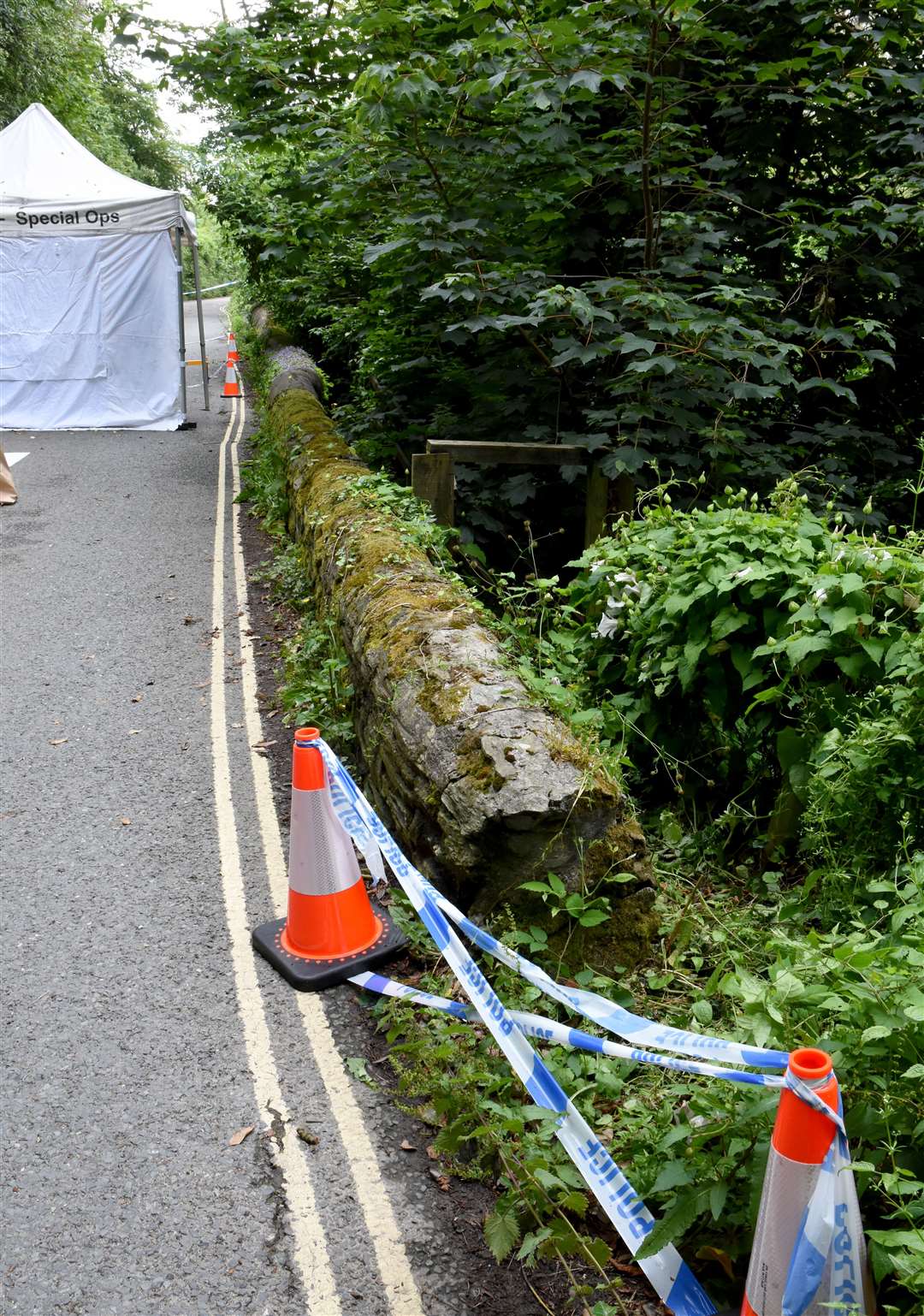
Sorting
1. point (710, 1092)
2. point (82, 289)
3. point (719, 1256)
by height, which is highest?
point (82, 289)

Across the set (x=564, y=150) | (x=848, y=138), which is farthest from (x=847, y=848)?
(x=848, y=138)

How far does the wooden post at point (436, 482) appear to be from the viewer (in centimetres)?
745

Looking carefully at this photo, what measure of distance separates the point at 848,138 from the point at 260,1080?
8.32 meters

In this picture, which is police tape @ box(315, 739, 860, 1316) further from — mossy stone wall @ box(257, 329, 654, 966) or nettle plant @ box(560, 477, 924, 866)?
nettle plant @ box(560, 477, 924, 866)

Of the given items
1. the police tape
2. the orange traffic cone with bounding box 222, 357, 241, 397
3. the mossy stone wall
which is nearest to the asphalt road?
the police tape

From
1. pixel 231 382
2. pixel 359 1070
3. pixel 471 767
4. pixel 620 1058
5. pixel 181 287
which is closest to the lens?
pixel 620 1058

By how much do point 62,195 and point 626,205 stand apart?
1114cm

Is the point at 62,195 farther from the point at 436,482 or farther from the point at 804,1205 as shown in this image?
the point at 804,1205

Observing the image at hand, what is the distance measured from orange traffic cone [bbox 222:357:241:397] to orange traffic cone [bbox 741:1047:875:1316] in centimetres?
1921

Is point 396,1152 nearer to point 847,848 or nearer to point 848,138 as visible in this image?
point 847,848

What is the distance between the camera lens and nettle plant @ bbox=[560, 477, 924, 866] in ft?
11.7

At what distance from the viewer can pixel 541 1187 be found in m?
2.86

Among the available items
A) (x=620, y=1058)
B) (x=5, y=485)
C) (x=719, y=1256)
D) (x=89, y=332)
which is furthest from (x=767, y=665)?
(x=89, y=332)

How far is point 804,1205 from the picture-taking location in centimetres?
206
